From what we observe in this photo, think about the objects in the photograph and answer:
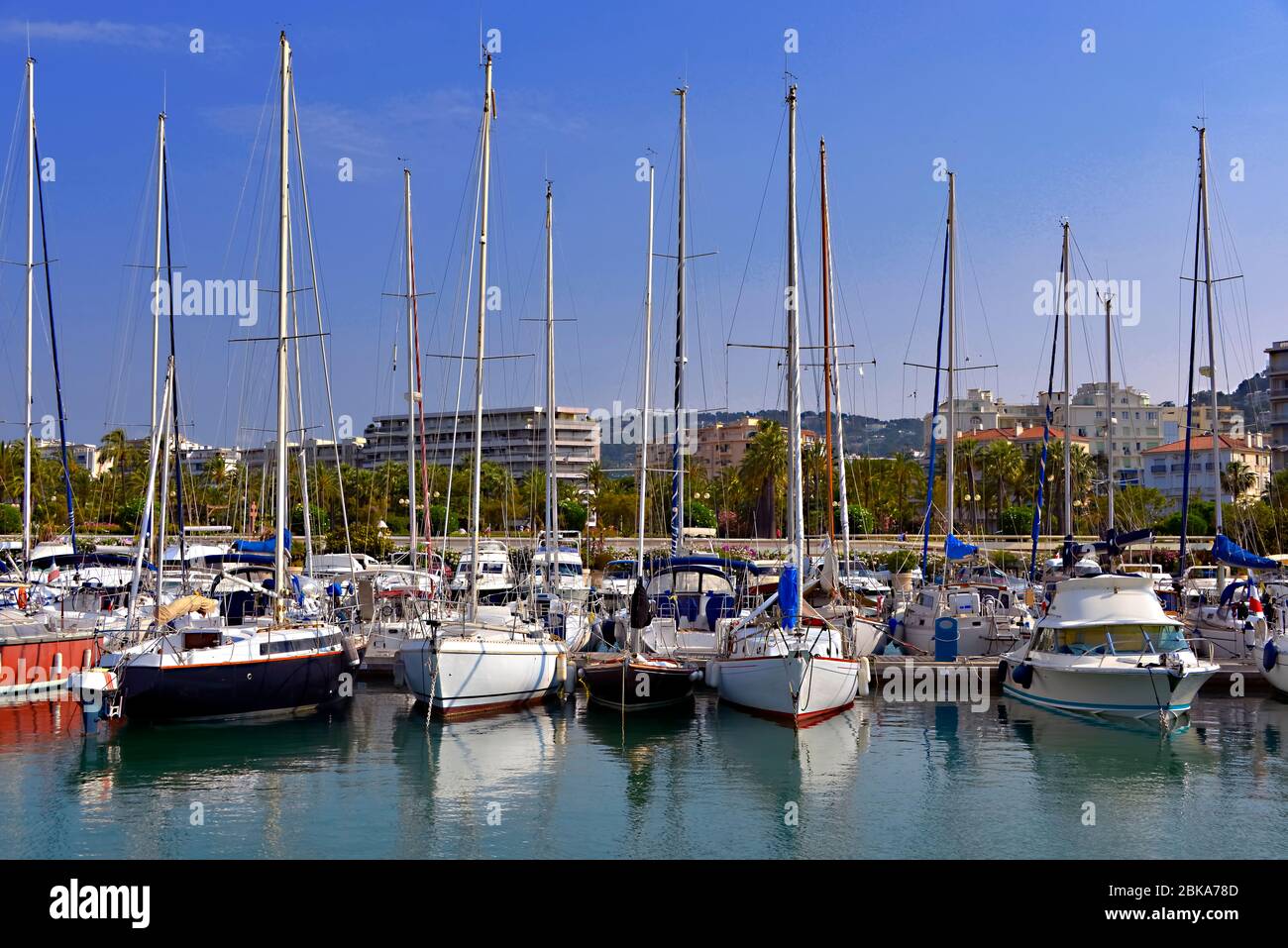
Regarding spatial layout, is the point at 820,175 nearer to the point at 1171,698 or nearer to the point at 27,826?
the point at 1171,698

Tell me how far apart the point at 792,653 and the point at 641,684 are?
4.62 m

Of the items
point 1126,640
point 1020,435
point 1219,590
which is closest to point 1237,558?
point 1219,590

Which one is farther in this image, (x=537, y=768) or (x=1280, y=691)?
(x=1280, y=691)

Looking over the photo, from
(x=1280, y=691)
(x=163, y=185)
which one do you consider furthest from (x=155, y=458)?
(x=1280, y=691)

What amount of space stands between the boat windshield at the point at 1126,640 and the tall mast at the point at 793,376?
23.7ft

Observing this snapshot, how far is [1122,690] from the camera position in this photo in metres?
29.6

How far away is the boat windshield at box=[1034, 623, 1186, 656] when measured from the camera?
30156 mm

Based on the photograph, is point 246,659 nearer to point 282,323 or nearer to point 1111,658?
point 282,323

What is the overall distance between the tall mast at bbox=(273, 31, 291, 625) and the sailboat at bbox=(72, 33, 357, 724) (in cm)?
3

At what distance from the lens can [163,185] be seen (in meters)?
40.4

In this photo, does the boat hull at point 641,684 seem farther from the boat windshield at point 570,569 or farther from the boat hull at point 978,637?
the boat windshield at point 570,569

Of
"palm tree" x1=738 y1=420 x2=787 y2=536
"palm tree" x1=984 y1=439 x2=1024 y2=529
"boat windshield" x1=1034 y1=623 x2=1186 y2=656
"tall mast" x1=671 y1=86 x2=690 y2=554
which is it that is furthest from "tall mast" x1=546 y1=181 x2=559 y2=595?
"palm tree" x1=984 y1=439 x2=1024 y2=529
